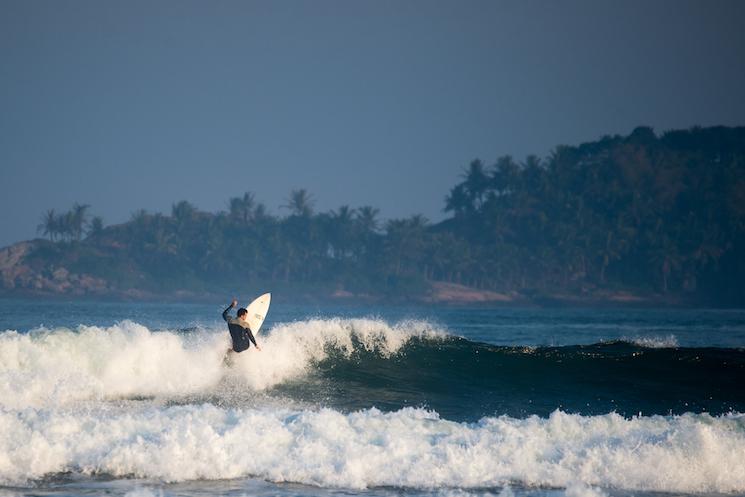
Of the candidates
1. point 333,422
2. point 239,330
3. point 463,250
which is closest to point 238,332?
point 239,330

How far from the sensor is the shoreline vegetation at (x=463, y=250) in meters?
154

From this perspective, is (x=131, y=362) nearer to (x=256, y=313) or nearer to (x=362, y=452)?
(x=256, y=313)

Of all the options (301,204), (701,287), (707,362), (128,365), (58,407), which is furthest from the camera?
(301,204)

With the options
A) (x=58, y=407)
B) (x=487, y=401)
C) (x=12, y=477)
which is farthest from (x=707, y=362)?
(x=12, y=477)

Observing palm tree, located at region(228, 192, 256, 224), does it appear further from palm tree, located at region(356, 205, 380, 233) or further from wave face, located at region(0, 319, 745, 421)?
wave face, located at region(0, 319, 745, 421)

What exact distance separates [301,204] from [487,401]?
152551mm

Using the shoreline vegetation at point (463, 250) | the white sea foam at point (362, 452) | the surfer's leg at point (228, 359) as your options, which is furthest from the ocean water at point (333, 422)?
the shoreline vegetation at point (463, 250)

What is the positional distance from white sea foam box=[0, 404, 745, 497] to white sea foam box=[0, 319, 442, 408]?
2.85 metres

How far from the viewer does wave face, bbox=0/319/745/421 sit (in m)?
17.3

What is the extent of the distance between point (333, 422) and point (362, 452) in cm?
111

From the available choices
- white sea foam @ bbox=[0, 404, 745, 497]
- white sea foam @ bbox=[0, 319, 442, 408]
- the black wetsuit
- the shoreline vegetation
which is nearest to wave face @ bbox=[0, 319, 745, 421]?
white sea foam @ bbox=[0, 319, 442, 408]

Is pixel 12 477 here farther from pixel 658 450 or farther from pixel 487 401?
pixel 487 401

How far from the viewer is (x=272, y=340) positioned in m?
20.6

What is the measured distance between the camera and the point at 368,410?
14.8 meters
